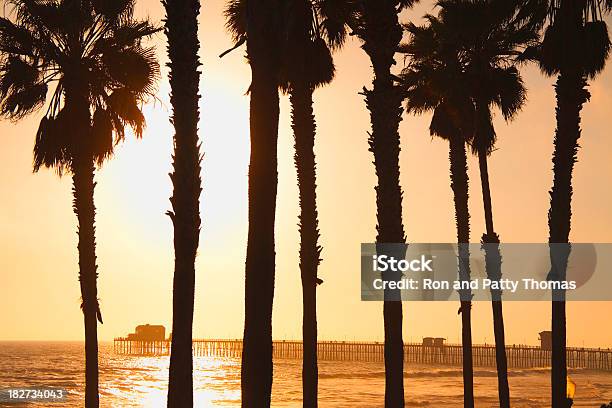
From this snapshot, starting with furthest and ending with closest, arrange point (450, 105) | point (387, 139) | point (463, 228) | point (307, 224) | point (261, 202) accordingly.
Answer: point (463, 228) → point (450, 105) → point (307, 224) → point (387, 139) → point (261, 202)

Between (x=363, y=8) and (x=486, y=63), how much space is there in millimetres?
9646

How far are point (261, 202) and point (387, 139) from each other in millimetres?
6782

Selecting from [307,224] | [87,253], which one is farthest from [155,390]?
[307,224]

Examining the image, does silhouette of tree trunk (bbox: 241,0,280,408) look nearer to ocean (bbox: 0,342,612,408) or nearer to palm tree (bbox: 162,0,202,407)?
palm tree (bbox: 162,0,202,407)

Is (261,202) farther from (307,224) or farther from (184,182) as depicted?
(307,224)

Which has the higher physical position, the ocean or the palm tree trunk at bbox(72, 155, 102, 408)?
the palm tree trunk at bbox(72, 155, 102, 408)

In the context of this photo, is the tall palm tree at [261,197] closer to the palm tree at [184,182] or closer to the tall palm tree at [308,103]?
the palm tree at [184,182]

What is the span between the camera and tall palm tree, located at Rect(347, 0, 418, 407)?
19656mm

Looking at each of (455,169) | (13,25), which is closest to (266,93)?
(13,25)

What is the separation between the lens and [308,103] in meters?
23.4

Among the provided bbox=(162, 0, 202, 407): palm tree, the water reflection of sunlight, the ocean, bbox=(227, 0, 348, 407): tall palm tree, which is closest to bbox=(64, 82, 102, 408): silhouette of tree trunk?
bbox=(227, 0, 348, 407): tall palm tree

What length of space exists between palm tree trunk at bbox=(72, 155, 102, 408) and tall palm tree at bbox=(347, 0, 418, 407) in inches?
282

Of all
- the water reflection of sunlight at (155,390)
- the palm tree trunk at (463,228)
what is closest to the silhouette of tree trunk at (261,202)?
the palm tree trunk at (463,228)

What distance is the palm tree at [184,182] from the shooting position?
13977 millimetres
